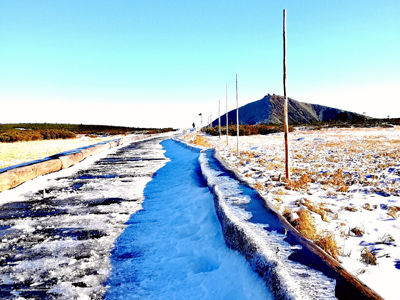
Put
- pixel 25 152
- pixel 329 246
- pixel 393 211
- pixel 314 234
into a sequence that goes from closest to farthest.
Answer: pixel 329 246
pixel 314 234
pixel 393 211
pixel 25 152

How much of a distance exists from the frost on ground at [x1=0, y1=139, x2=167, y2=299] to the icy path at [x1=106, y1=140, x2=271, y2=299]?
19cm

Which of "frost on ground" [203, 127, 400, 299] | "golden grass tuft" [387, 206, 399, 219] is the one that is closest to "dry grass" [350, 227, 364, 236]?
"frost on ground" [203, 127, 400, 299]

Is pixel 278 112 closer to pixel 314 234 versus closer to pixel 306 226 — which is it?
pixel 306 226

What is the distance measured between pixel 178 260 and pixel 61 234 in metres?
1.68

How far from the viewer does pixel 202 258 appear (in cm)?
271

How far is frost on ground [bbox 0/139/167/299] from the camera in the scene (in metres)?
2.17

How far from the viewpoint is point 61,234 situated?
317 centimetres

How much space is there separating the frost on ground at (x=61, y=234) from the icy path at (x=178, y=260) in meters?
0.19

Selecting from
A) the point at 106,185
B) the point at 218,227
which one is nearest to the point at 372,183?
the point at 218,227

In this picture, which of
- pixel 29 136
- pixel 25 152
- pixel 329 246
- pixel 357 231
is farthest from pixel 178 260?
pixel 29 136

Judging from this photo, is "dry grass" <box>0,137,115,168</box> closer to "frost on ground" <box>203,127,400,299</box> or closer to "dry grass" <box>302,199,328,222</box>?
"frost on ground" <box>203,127,400,299</box>

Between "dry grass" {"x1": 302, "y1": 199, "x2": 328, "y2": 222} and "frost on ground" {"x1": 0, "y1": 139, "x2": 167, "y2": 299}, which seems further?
"dry grass" {"x1": 302, "y1": 199, "x2": 328, "y2": 222}

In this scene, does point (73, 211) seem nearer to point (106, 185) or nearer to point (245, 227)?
point (106, 185)

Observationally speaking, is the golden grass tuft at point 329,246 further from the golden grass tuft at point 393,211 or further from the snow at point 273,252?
the golden grass tuft at point 393,211
